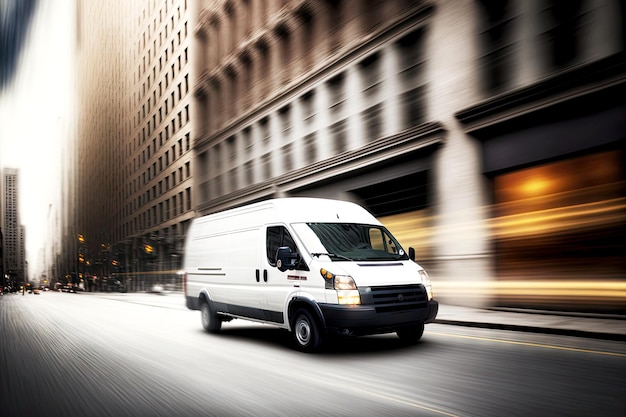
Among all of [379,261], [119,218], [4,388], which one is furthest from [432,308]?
[119,218]

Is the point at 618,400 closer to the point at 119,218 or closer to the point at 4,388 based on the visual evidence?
the point at 4,388

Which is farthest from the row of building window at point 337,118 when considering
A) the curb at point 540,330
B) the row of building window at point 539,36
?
the curb at point 540,330

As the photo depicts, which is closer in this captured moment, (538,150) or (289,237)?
(289,237)

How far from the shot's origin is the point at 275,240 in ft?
30.4

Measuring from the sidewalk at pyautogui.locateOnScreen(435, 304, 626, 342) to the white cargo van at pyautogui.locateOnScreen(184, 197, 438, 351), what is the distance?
8.72 feet

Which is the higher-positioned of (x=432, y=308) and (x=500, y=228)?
(x=500, y=228)

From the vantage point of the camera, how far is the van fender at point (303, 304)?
7864mm

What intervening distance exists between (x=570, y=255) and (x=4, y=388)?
11503mm

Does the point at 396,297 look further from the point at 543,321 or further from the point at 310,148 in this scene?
the point at 310,148

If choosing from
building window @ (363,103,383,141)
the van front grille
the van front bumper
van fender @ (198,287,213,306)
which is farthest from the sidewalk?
building window @ (363,103,383,141)

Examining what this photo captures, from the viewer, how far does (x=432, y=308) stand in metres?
8.34

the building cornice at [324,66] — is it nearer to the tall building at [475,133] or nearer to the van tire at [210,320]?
the tall building at [475,133]

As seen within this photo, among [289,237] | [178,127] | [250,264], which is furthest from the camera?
[178,127]

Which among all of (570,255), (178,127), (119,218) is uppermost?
(178,127)
